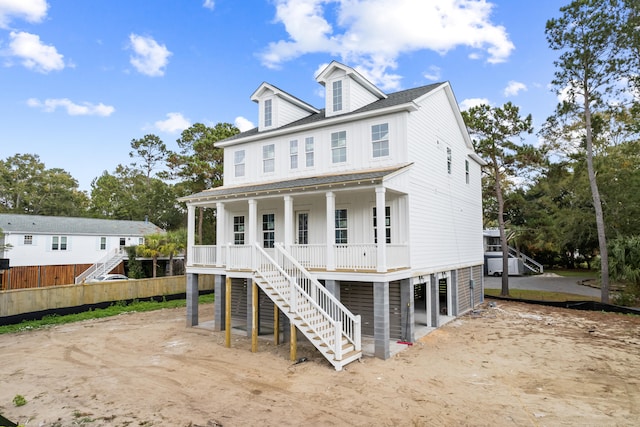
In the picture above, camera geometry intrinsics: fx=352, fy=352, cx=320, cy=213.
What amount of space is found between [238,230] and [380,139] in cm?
803

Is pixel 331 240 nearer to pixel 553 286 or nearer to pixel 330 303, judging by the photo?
pixel 330 303

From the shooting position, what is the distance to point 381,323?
10.6 metres

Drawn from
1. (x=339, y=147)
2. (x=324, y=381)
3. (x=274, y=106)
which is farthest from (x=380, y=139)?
(x=324, y=381)

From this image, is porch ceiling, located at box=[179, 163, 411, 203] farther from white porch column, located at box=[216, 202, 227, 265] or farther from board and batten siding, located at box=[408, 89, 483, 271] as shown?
board and batten siding, located at box=[408, 89, 483, 271]

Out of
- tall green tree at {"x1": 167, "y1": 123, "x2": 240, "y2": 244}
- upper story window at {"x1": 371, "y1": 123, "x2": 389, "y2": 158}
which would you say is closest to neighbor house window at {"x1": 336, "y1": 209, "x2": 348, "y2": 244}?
upper story window at {"x1": 371, "y1": 123, "x2": 389, "y2": 158}

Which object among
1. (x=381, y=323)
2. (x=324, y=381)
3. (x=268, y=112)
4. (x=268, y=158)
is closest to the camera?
(x=324, y=381)

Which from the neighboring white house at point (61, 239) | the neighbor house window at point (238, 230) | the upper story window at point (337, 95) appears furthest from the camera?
the neighboring white house at point (61, 239)

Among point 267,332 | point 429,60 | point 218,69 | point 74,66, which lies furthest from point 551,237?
point 74,66

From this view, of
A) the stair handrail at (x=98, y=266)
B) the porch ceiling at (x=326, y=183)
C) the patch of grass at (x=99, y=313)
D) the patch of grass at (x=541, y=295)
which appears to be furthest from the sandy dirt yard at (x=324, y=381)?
the stair handrail at (x=98, y=266)

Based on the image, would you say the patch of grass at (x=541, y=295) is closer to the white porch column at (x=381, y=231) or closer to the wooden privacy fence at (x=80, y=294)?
the white porch column at (x=381, y=231)

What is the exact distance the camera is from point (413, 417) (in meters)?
6.68

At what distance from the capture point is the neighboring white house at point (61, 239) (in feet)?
93.0

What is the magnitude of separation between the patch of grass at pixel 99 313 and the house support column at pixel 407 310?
14.7m

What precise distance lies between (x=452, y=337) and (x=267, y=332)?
714 centimetres
